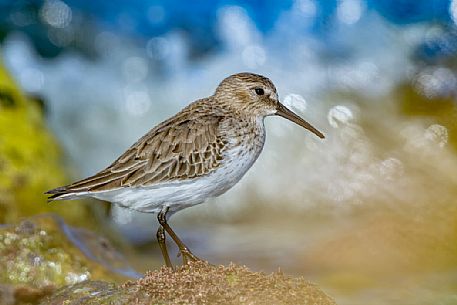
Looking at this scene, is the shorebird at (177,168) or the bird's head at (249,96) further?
the bird's head at (249,96)

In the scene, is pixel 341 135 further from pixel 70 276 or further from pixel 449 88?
pixel 70 276

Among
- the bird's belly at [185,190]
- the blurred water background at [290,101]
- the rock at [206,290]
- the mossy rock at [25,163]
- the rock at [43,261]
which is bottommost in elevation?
the rock at [206,290]

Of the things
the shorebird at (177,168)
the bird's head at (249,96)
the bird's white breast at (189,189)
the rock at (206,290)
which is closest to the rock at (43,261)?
the shorebird at (177,168)

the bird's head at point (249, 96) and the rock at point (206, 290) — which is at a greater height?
the bird's head at point (249, 96)

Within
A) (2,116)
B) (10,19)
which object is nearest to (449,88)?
(2,116)

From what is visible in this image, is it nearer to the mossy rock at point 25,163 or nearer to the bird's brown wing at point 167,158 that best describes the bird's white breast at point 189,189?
the bird's brown wing at point 167,158

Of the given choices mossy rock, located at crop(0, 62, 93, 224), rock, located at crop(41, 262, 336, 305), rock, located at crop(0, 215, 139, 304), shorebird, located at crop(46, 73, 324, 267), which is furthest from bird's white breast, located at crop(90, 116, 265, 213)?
mossy rock, located at crop(0, 62, 93, 224)

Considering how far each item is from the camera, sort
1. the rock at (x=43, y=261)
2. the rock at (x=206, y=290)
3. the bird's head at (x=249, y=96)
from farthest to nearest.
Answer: the bird's head at (x=249, y=96)
the rock at (x=43, y=261)
the rock at (x=206, y=290)

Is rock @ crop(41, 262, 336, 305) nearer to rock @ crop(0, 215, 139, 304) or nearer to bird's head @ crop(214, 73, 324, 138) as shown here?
rock @ crop(0, 215, 139, 304)
